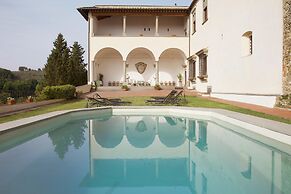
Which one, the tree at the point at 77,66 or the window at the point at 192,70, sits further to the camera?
the tree at the point at 77,66

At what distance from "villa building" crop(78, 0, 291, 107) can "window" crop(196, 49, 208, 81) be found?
8 centimetres

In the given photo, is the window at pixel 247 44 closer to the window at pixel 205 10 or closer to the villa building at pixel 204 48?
the villa building at pixel 204 48

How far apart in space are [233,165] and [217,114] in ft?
18.0

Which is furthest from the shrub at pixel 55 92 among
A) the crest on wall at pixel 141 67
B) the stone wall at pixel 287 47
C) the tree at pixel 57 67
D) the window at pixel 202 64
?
the stone wall at pixel 287 47

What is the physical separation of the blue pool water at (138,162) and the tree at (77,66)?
49.3ft

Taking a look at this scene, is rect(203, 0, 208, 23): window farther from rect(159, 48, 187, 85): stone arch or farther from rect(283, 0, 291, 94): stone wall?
rect(283, 0, 291, 94): stone wall

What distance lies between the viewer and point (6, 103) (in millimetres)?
15750

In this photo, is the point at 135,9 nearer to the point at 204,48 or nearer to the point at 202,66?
the point at 204,48

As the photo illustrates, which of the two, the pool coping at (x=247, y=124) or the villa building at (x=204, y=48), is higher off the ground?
the villa building at (x=204, y=48)

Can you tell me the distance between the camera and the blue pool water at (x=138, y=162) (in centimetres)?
443

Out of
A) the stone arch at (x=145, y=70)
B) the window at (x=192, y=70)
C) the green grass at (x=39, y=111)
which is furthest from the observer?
the stone arch at (x=145, y=70)

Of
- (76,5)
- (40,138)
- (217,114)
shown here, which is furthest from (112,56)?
(40,138)

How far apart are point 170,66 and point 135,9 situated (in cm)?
674

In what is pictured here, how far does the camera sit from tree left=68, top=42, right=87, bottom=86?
982 inches
